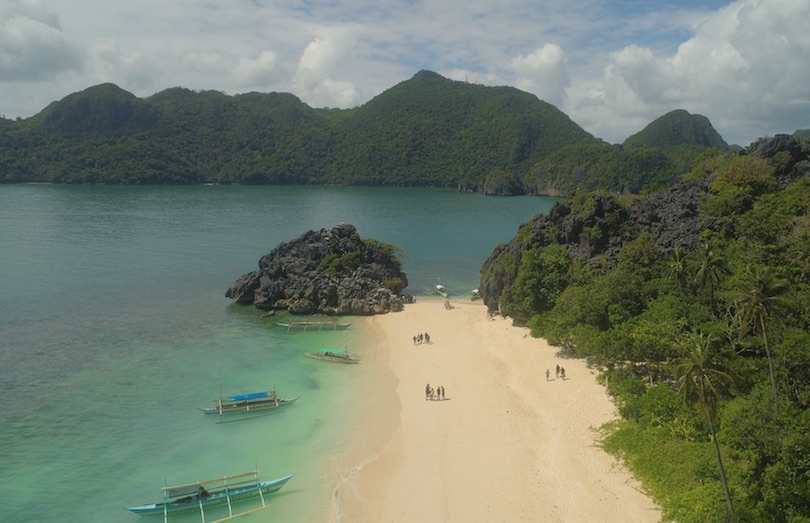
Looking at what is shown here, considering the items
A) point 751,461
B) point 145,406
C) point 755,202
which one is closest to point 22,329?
point 145,406

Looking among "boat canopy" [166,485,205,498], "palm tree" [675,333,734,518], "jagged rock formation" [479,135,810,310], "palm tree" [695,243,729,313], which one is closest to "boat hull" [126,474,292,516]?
"boat canopy" [166,485,205,498]

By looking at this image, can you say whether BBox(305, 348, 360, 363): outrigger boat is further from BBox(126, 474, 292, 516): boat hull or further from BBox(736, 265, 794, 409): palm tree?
BBox(736, 265, 794, 409): palm tree

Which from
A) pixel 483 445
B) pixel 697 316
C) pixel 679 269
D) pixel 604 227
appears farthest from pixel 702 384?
pixel 604 227

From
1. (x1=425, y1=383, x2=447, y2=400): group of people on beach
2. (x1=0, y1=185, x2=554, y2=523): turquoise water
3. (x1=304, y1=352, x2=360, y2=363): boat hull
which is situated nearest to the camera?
(x1=0, y1=185, x2=554, y2=523): turquoise water

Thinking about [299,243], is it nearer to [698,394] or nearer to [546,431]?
[546,431]

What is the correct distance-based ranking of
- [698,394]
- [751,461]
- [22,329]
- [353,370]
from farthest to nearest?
1. [22,329]
2. [353,370]
3. [751,461]
4. [698,394]

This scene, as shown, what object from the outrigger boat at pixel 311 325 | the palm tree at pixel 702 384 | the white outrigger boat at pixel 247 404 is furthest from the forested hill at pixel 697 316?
the white outrigger boat at pixel 247 404

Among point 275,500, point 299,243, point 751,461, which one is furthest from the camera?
point 299,243
